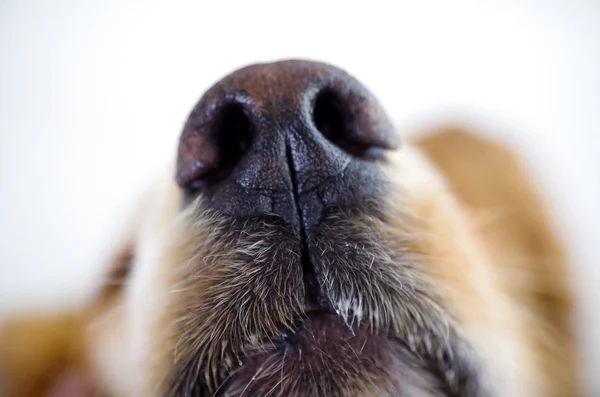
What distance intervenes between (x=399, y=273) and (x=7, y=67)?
7.58 ft

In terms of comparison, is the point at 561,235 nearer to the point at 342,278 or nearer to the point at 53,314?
the point at 342,278

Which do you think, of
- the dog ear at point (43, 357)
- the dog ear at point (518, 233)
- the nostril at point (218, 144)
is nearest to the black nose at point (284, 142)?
the nostril at point (218, 144)

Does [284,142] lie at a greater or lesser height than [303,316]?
greater

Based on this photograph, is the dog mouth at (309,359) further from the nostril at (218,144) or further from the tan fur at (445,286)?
the nostril at (218,144)

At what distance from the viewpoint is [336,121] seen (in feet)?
2.48

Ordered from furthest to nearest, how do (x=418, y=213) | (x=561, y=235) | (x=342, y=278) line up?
(x=561, y=235) → (x=418, y=213) → (x=342, y=278)

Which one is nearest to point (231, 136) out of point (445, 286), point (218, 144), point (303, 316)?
point (218, 144)

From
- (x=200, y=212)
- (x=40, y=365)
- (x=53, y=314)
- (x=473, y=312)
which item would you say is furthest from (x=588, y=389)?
(x=53, y=314)

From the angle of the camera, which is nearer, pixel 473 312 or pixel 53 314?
pixel 473 312

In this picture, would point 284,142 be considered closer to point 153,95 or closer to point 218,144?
point 218,144

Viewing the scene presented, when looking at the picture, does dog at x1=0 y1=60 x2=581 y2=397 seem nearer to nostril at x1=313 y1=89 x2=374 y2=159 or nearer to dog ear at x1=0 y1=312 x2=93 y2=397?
nostril at x1=313 y1=89 x2=374 y2=159

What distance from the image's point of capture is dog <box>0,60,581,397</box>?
0.69m

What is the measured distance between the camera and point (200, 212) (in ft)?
2.49

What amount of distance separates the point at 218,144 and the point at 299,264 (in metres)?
0.21
